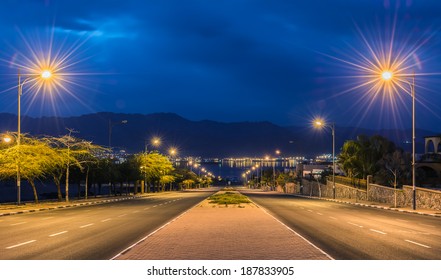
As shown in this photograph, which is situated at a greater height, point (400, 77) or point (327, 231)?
point (400, 77)

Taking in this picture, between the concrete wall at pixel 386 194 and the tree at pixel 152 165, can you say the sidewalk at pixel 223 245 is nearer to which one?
the concrete wall at pixel 386 194

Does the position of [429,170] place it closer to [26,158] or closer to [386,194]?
[386,194]

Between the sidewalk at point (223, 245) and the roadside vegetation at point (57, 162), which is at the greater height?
the roadside vegetation at point (57, 162)

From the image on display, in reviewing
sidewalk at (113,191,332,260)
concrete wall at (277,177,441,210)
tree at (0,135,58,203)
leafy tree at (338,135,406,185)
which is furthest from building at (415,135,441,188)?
sidewalk at (113,191,332,260)

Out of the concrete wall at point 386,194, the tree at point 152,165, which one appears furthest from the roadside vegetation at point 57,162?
the concrete wall at point 386,194

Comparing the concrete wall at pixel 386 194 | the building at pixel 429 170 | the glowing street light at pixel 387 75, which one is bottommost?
the concrete wall at pixel 386 194

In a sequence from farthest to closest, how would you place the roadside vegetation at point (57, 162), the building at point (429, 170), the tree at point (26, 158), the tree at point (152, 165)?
the tree at point (152, 165) → the building at point (429, 170) → the roadside vegetation at point (57, 162) → the tree at point (26, 158)

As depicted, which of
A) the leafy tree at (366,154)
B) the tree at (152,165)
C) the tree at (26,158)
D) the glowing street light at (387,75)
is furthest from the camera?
the tree at (152,165)

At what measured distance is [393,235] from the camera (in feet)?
71.5

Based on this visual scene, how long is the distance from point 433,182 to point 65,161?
4247cm

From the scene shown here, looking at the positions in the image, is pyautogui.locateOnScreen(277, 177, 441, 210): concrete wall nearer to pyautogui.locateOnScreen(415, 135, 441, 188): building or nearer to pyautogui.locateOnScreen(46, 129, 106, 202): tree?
pyautogui.locateOnScreen(415, 135, 441, 188): building

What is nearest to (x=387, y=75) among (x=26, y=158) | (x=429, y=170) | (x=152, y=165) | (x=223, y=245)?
(x=223, y=245)

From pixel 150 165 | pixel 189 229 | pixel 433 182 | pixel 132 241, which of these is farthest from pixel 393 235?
pixel 150 165

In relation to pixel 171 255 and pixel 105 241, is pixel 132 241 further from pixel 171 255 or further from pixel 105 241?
pixel 171 255
